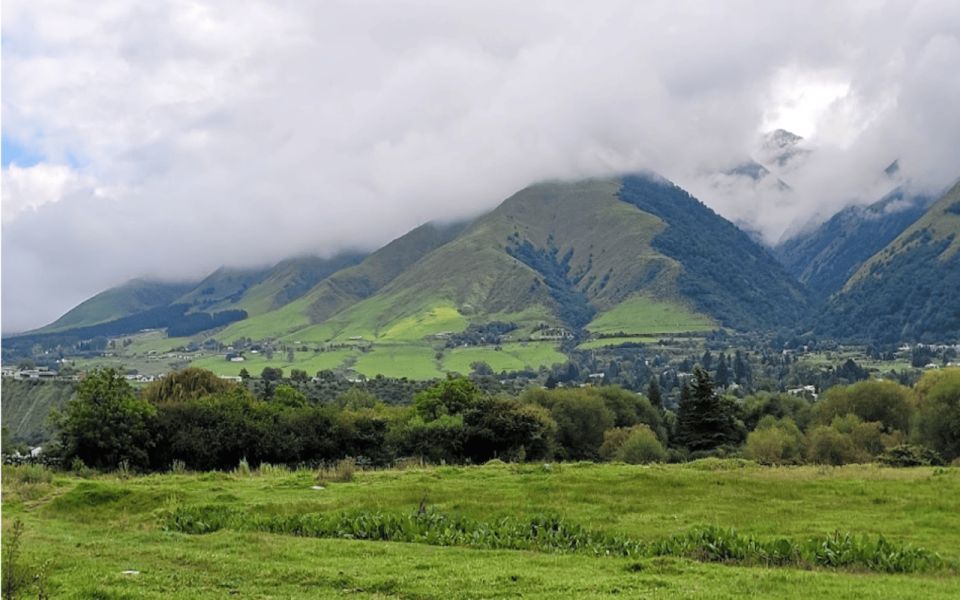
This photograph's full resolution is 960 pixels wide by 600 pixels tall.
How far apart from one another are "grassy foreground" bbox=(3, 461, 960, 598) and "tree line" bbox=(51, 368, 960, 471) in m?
12.8

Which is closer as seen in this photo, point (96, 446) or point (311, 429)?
point (96, 446)

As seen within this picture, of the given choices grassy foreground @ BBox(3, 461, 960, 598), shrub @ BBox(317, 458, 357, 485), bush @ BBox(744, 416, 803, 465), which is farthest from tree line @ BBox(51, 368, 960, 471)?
shrub @ BBox(317, 458, 357, 485)

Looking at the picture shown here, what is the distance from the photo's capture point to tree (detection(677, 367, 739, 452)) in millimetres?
89562

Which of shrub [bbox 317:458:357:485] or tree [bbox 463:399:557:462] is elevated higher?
shrub [bbox 317:458:357:485]

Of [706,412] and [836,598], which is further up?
[836,598]

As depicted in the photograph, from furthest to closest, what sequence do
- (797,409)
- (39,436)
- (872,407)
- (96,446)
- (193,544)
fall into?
1. (797,409)
2. (39,436)
3. (872,407)
4. (96,446)
5. (193,544)

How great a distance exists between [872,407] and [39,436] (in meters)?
107

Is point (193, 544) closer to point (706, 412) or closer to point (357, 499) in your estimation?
point (357, 499)

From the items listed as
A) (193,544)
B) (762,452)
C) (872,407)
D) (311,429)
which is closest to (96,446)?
(311,429)

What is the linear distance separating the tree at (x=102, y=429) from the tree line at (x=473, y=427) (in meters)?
0.09

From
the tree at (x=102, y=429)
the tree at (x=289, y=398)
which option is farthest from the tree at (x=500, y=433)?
the tree at (x=102, y=429)

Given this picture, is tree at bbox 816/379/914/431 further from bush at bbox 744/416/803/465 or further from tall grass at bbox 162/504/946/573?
tall grass at bbox 162/504/946/573

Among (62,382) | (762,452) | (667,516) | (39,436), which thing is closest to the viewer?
(667,516)

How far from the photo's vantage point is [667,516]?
26.9 metres
